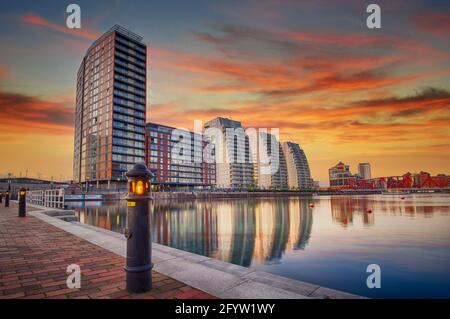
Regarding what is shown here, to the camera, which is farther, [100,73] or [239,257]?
[100,73]

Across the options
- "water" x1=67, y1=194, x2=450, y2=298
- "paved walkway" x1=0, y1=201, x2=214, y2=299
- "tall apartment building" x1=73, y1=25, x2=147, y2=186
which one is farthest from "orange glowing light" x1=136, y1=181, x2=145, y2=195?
"tall apartment building" x1=73, y1=25, x2=147, y2=186

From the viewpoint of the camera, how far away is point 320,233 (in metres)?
13.8

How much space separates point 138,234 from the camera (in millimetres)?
3695

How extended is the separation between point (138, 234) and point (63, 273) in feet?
6.46

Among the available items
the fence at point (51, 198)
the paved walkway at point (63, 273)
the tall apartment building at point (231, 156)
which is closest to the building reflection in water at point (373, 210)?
the paved walkway at point (63, 273)

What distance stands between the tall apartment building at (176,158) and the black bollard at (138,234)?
3617 inches

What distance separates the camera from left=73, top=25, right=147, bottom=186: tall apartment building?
7750 centimetres

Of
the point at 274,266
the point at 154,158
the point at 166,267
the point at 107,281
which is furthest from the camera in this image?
the point at 154,158

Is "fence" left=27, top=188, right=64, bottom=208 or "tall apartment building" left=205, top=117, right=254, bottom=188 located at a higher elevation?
"tall apartment building" left=205, top=117, right=254, bottom=188

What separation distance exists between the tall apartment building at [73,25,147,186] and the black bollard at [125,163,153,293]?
76846mm

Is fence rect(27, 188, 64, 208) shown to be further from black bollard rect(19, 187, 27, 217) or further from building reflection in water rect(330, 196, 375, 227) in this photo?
building reflection in water rect(330, 196, 375, 227)

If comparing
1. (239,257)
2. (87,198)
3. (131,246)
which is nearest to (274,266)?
(239,257)
